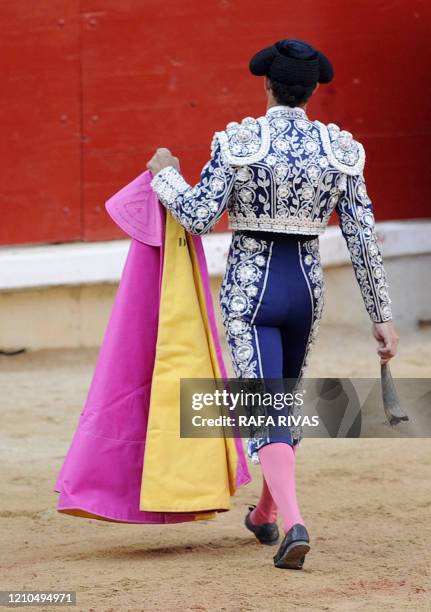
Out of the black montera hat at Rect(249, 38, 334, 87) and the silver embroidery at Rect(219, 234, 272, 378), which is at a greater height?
the black montera hat at Rect(249, 38, 334, 87)

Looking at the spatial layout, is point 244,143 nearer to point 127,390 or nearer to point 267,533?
point 127,390

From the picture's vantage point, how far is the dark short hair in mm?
3264

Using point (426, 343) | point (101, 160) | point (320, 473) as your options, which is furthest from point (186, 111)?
point (320, 473)

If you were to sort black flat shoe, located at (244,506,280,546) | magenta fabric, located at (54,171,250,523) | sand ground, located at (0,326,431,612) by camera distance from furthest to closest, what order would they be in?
black flat shoe, located at (244,506,280,546)
magenta fabric, located at (54,171,250,523)
sand ground, located at (0,326,431,612)

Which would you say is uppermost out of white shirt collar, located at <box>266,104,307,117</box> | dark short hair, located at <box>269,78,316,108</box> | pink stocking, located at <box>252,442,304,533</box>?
dark short hair, located at <box>269,78,316,108</box>

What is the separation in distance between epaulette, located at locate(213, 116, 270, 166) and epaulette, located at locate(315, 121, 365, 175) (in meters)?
0.16

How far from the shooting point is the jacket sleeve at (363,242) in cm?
334

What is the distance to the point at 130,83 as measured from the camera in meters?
6.07

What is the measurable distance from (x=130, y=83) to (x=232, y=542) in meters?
2.96

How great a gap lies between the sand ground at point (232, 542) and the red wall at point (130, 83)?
1.14 m

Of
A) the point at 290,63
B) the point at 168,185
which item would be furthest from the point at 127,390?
the point at 290,63

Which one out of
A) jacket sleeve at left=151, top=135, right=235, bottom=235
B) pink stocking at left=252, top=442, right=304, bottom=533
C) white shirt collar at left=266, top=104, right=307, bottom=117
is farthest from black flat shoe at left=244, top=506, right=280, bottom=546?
white shirt collar at left=266, top=104, right=307, bottom=117

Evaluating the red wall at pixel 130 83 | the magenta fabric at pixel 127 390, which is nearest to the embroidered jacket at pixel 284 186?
the magenta fabric at pixel 127 390

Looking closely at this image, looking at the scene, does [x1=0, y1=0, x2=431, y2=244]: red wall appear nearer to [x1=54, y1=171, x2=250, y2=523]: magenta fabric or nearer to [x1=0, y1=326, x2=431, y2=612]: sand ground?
[x1=0, y1=326, x2=431, y2=612]: sand ground
